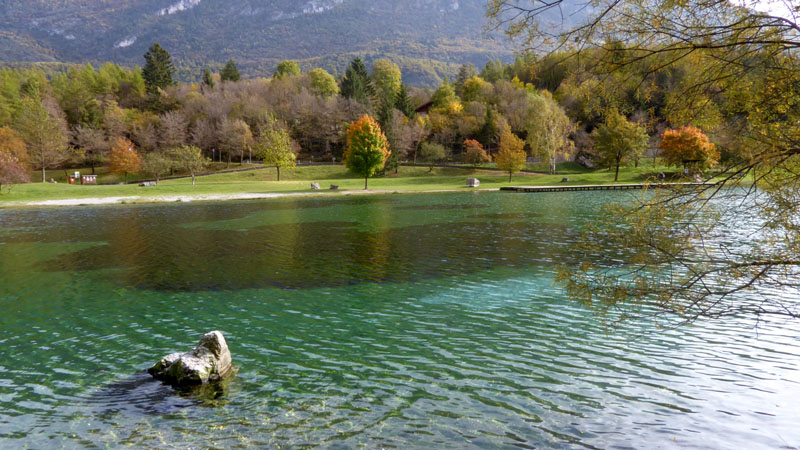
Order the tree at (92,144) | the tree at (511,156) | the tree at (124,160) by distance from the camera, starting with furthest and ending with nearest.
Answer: the tree at (92,144)
the tree at (124,160)
the tree at (511,156)

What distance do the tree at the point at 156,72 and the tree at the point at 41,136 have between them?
4218 cm

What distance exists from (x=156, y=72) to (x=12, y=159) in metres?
81.9

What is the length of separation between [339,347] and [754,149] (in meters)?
10.9

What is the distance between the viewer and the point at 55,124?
99.6 metres

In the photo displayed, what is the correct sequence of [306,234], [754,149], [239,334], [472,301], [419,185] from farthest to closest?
[419,185] → [306,234] → [472,301] → [239,334] → [754,149]

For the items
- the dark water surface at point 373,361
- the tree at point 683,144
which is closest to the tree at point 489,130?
the tree at point 683,144

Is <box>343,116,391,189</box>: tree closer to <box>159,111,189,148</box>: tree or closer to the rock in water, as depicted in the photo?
<box>159,111,189,148</box>: tree

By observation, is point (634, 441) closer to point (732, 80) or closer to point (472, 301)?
point (732, 80)

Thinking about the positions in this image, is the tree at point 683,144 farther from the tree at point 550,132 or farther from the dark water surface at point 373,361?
the dark water surface at point 373,361

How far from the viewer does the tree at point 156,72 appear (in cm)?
14188

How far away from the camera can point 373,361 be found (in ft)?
42.5

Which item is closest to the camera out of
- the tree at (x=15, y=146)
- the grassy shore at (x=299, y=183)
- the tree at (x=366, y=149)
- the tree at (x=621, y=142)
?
the grassy shore at (x=299, y=183)

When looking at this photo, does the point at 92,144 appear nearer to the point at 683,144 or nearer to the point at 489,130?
the point at 489,130

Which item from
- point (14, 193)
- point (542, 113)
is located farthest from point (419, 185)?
point (14, 193)
